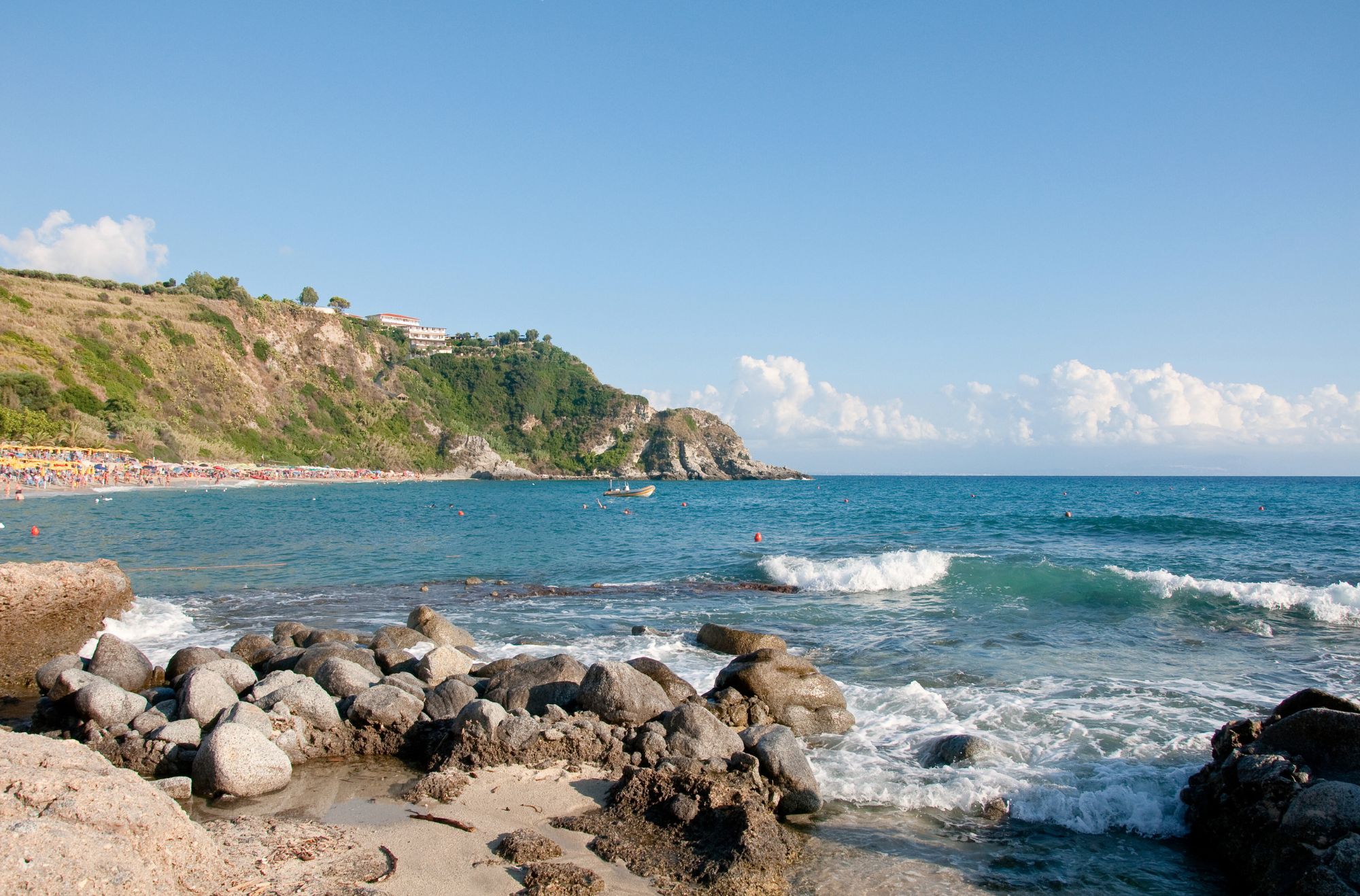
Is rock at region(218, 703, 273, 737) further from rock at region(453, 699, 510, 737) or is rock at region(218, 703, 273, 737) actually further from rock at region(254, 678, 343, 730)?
rock at region(453, 699, 510, 737)

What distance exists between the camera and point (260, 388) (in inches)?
4459

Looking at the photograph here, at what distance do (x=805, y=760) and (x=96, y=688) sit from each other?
8549 millimetres

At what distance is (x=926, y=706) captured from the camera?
11.7 m

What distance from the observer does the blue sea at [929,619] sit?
8102mm

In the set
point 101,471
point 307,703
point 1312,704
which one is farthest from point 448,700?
point 101,471

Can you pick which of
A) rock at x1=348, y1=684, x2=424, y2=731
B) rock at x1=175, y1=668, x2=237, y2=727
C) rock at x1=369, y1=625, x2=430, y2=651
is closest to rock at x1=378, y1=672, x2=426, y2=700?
rock at x1=348, y1=684, x2=424, y2=731

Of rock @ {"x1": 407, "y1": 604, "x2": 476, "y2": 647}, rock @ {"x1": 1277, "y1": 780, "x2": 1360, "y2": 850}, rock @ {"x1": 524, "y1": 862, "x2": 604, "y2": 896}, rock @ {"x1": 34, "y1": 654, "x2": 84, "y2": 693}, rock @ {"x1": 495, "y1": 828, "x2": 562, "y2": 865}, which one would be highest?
rock @ {"x1": 1277, "y1": 780, "x2": 1360, "y2": 850}

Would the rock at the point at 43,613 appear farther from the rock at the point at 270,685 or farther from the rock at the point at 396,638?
the rock at the point at 396,638

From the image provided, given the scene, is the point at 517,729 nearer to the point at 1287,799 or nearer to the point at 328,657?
the point at 328,657

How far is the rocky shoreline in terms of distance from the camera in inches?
283

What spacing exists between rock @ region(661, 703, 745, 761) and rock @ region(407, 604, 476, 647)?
7392 mm

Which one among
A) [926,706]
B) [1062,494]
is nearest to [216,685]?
[926,706]

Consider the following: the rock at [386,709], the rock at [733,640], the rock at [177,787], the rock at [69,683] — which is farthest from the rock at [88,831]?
the rock at [733,640]

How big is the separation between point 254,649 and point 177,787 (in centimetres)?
574
